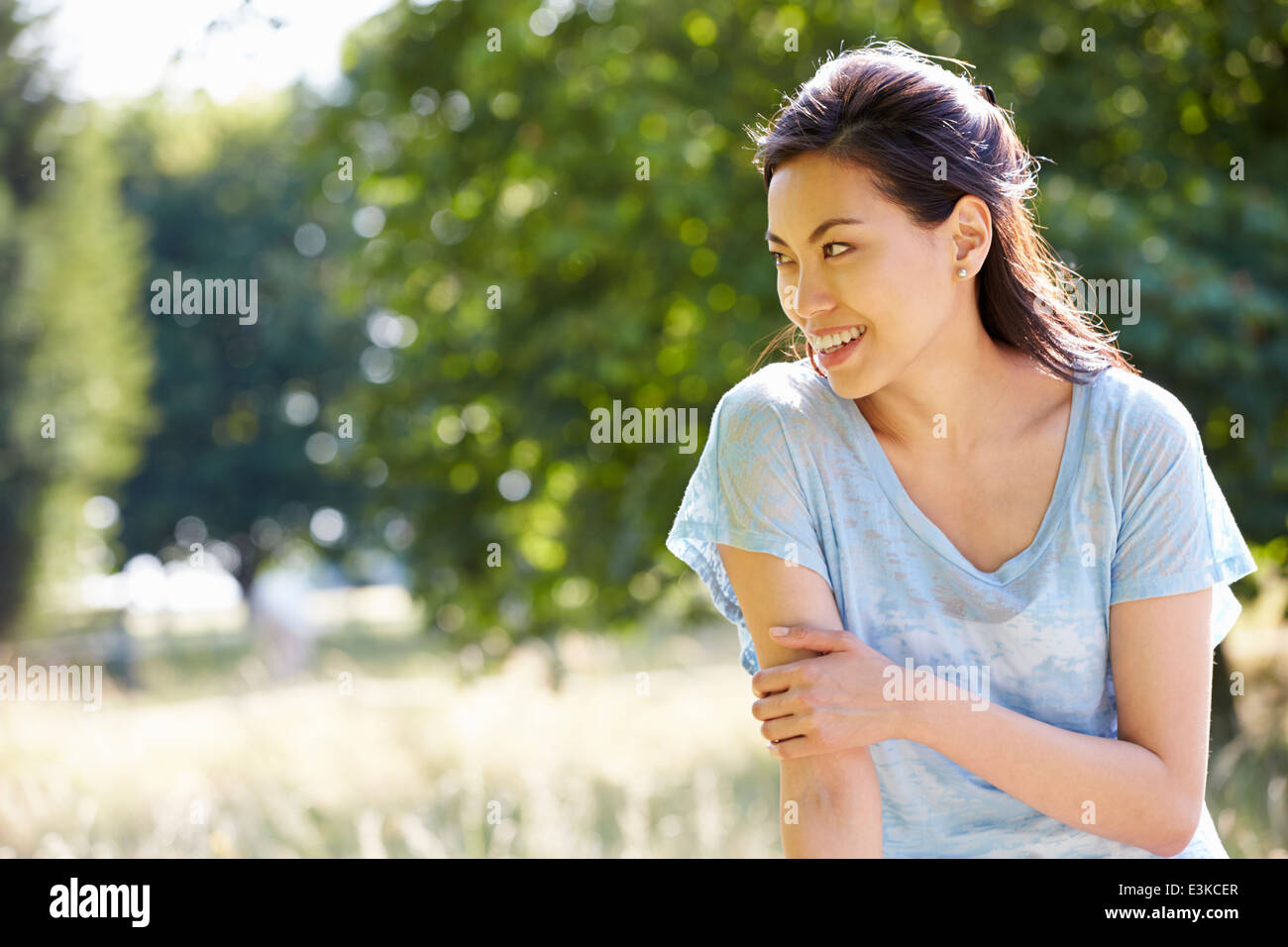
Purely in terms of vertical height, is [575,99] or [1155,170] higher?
[575,99]

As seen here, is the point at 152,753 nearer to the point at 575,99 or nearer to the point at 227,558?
the point at 575,99

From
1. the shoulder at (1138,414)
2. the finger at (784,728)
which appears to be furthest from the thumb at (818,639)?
the shoulder at (1138,414)

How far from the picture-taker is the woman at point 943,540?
1946 millimetres

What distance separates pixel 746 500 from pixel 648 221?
412 cm

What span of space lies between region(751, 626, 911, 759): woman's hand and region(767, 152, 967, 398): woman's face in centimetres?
46

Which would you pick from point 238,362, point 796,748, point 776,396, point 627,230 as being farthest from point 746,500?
point 238,362

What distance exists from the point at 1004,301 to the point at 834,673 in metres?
0.81

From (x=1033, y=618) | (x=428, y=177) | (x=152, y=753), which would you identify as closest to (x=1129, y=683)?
(x=1033, y=618)

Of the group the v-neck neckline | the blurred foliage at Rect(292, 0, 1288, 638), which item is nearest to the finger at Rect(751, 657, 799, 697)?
the v-neck neckline

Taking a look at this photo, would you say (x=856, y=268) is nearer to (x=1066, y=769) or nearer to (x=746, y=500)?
(x=746, y=500)

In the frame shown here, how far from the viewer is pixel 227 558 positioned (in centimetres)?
2512

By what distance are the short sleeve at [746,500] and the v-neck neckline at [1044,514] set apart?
145 millimetres

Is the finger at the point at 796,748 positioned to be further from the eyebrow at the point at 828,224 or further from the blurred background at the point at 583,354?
the blurred background at the point at 583,354

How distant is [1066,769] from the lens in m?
1.92
